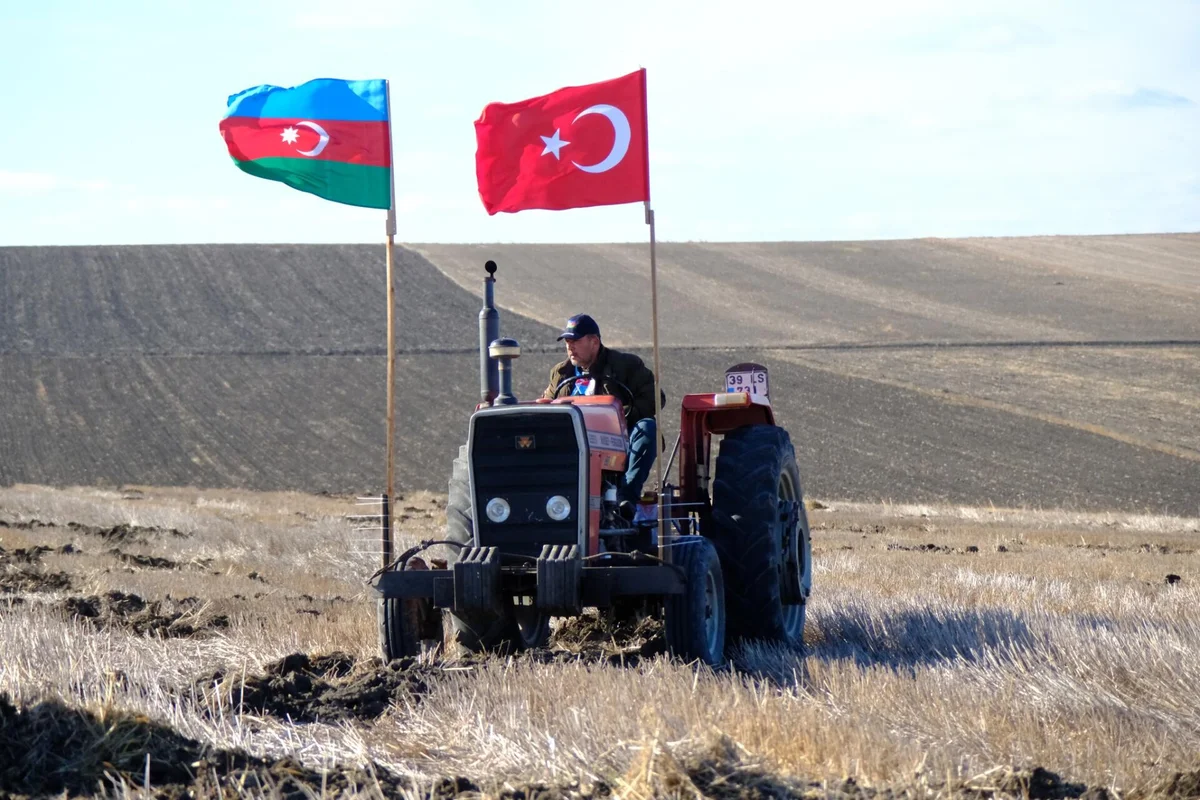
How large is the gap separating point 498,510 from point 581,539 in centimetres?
50

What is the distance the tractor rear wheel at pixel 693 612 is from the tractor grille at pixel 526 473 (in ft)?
1.97

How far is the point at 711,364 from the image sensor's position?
38.2m

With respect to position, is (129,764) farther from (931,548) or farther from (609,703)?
(931,548)

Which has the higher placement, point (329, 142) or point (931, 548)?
point (329, 142)

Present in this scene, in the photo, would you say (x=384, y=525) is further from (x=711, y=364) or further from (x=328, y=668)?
(x=711, y=364)

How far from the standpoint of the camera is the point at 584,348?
8.11 meters

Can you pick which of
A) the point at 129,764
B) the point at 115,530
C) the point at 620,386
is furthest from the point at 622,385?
the point at 115,530

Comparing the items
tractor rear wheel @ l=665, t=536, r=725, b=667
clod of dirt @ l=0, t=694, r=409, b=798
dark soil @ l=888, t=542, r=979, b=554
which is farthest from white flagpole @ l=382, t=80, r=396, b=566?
dark soil @ l=888, t=542, r=979, b=554

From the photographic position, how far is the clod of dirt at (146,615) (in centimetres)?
849

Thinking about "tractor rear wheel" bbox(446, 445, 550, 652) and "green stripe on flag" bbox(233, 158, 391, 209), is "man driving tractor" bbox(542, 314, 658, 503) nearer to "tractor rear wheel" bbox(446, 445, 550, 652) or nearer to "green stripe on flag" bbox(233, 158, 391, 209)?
"tractor rear wheel" bbox(446, 445, 550, 652)

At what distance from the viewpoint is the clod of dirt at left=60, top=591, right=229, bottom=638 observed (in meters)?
8.49

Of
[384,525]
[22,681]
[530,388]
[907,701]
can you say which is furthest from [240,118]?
[530,388]

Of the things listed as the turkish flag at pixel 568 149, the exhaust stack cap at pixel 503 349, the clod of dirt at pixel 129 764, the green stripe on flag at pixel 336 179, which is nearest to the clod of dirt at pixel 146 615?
the exhaust stack cap at pixel 503 349

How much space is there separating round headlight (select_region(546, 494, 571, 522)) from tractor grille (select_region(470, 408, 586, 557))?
0.02 metres
